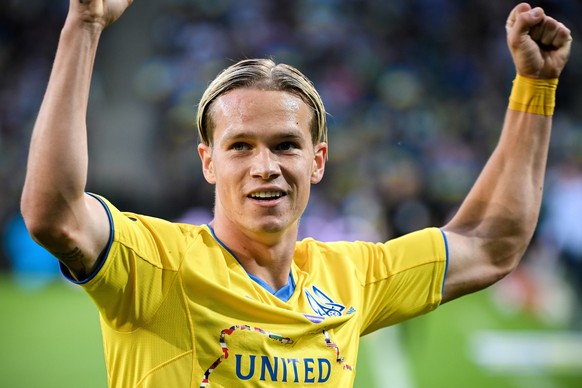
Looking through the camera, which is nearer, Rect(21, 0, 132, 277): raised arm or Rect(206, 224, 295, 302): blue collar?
Rect(21, 0, 132, 277): raised arm

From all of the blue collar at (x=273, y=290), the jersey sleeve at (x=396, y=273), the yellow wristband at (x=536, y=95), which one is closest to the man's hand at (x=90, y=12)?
the blue collar at (x=273, y=290)

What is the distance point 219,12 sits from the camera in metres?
17.2

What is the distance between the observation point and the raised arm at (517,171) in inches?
122

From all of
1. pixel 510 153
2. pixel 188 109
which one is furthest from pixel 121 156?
pixel 510 153

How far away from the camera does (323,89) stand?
54.4 ft

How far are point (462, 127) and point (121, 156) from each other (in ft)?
21.9

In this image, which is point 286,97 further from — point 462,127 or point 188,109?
point 462,127

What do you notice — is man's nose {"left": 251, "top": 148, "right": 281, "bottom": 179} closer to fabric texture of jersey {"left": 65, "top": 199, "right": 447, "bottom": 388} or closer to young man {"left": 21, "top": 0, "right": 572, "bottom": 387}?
young man {"left": 21, "top": 0, "right": 572, "bottom": 387}

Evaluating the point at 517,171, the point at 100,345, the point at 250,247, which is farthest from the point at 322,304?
the point at 100,345

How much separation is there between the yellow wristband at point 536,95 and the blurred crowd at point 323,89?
420 inches

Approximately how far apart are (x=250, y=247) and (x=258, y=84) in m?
0.51

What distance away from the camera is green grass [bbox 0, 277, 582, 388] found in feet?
27.9

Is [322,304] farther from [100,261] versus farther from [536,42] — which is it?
[536,42]

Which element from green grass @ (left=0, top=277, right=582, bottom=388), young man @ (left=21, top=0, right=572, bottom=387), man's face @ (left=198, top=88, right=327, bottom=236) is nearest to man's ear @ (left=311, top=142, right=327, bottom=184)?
young man @ (left=21, top=0, right=572, bottom=387)
